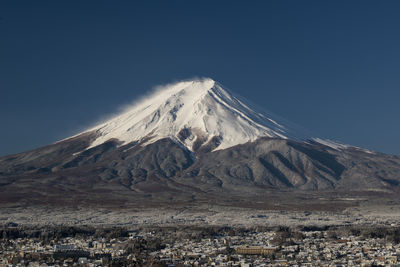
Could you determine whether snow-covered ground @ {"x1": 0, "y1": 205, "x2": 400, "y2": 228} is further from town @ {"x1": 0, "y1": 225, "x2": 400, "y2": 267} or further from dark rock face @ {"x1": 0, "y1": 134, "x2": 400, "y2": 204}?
dark rock face @ {"x1": 0, "y1": 134, "x2": 400, "y2": 204}

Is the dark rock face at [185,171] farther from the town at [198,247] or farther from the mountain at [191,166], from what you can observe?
the town at [198,247]

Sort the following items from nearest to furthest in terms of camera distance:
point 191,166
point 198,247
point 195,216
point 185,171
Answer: point 198,247 < point 195,216 < point 185,171 < point 191,166

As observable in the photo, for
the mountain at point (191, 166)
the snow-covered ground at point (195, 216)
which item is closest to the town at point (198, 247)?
the snow-covered ground at point (195, 216)

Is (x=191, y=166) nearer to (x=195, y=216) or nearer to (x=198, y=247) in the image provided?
(x=195, y=216)

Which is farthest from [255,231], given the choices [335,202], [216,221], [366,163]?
[366,163]

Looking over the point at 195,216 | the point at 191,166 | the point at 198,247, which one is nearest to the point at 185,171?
the point at 191,166

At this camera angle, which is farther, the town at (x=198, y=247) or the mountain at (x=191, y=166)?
the mountain at (x=191, y=166)

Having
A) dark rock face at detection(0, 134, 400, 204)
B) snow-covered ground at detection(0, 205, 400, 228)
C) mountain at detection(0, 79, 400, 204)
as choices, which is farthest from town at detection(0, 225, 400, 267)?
dark rock face at detection(0, 134, 400, 204)
